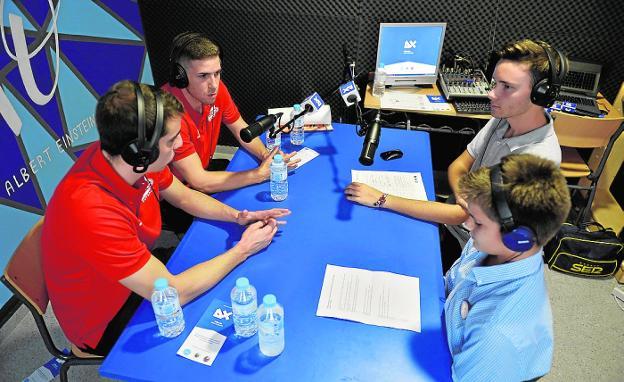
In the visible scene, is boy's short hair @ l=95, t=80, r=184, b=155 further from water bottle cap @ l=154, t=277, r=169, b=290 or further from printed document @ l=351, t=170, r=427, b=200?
printed document @ l=351, t=170, r=427, b=200

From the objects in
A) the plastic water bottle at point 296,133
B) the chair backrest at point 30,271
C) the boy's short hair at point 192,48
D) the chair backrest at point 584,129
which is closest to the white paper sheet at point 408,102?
the chair backrest at point 584,129

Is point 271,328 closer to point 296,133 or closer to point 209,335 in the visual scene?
point 209,335

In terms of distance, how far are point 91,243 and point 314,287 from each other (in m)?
0.73

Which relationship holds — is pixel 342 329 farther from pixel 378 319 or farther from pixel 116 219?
pixel 116 219

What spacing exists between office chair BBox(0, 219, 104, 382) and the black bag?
8.35ft

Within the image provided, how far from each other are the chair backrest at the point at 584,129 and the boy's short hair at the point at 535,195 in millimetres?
1735

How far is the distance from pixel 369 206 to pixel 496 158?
67 centimetres

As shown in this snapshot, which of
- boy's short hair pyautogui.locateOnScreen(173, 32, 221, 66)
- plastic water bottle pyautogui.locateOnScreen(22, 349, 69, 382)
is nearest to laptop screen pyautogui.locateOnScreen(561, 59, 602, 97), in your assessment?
boy's short hair pyautogui.locateOnScreen(173, 32, 221, 66)

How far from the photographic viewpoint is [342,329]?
1379 mm

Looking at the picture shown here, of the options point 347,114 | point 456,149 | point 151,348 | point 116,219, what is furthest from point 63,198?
point 456,149

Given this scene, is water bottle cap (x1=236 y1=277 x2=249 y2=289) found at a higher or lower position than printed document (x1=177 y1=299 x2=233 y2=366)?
higher

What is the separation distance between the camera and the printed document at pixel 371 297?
4.63 feet

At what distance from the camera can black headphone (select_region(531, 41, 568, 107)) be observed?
1.75 metres

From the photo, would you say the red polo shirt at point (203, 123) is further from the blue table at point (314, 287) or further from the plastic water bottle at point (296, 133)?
the plastic water bottle at point (296, 133)
